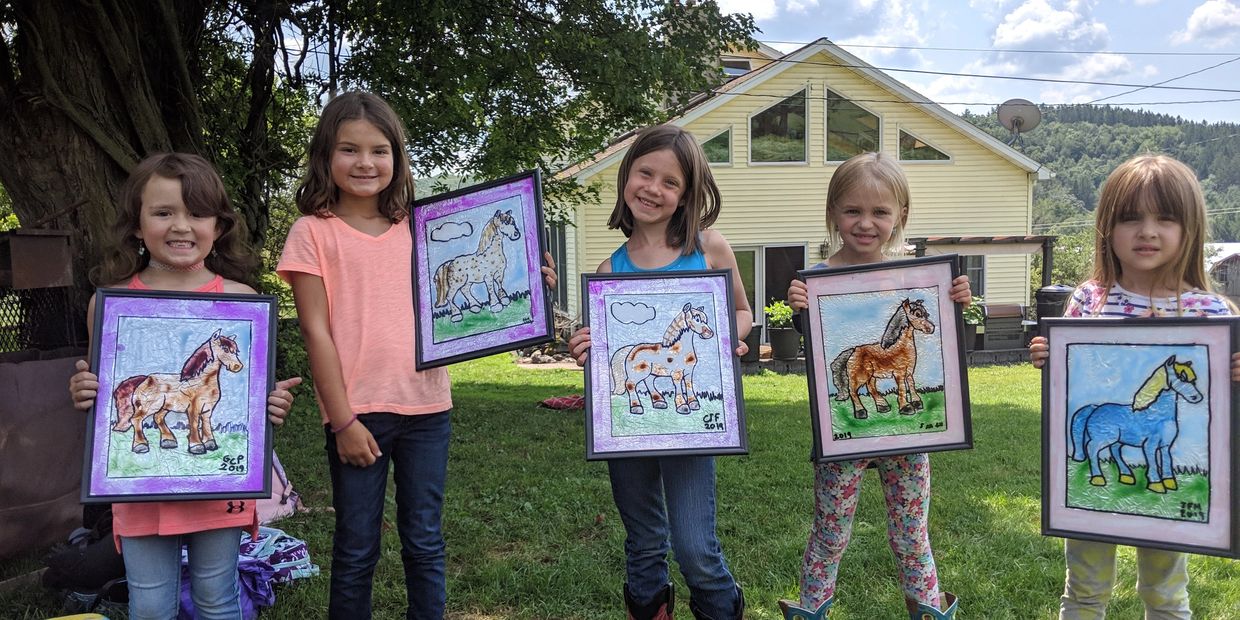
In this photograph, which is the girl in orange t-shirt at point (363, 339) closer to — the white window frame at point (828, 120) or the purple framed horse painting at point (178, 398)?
the purple framed horse painting at point (178, 398)

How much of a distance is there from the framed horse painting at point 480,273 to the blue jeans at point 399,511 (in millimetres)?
251

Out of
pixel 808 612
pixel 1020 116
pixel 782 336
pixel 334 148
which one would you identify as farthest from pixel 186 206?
pixel 1020 116

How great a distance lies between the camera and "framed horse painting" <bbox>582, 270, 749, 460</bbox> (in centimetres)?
256

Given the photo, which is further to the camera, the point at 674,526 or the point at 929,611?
the point at 929,611

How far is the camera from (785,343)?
14336 millimetres

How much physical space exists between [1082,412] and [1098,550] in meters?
0.47

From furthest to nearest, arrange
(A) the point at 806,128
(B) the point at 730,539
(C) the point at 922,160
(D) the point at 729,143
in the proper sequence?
(C) the point at 922,160
(A) the point at 806,128
(D) the point at 729,143
(B) the point at 730,539

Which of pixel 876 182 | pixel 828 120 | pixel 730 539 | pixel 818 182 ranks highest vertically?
pixel 828 120

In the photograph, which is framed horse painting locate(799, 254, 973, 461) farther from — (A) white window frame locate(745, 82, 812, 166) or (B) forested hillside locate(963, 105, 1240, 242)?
(B) forested hillside locate(963, 105, 1240, 242)

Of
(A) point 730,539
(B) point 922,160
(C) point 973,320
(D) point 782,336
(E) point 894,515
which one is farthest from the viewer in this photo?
(B) point 922,160

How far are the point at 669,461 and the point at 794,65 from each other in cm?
1534

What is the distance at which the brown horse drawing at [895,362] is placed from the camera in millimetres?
2652

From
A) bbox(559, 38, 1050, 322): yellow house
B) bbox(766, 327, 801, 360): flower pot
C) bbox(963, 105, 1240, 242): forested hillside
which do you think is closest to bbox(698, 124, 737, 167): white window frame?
bbox(559, 38, 1050, 322): yellow house

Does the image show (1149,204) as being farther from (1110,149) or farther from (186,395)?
(1110,149)
